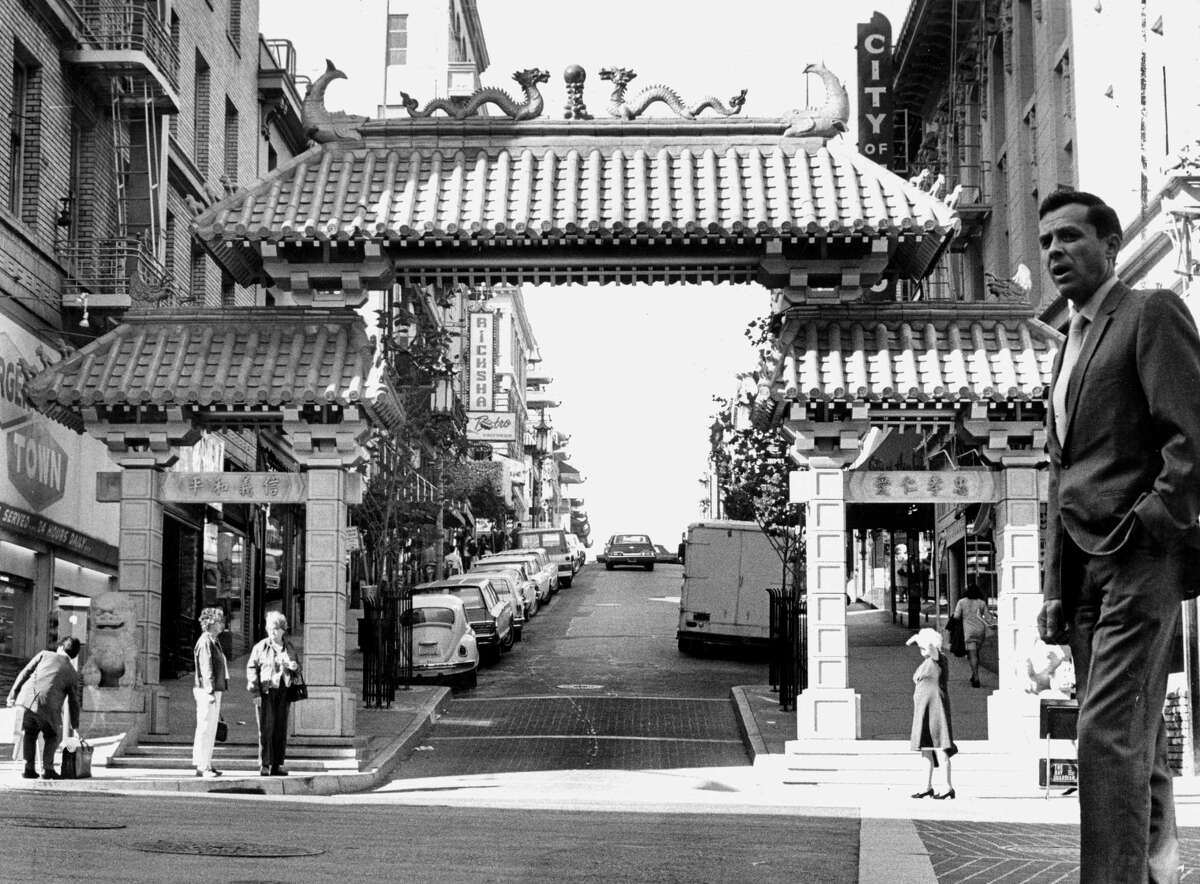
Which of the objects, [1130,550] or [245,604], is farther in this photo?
[245,604]

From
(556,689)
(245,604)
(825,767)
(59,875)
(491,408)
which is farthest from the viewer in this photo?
(491,408)

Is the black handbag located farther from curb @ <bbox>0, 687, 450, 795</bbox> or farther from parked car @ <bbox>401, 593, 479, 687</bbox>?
parked car @ <bbox>401, 593, 479, 687</bbox>

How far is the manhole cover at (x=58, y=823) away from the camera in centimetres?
1104

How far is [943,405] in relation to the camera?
62.7ft

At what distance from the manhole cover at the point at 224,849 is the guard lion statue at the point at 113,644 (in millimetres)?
9197

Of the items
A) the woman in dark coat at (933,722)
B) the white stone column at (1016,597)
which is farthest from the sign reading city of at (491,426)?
the woman in dark coat at (933,722)

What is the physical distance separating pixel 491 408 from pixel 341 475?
7744 centimetres

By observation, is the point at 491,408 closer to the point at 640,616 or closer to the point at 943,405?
the point at 640,616

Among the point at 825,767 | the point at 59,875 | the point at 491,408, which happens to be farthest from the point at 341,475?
the point at 491,408

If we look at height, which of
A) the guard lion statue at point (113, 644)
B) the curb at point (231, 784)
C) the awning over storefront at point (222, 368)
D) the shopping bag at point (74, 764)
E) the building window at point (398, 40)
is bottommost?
the curb at point (231, 784)

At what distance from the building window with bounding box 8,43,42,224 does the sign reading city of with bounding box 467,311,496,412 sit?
6050 centimetres

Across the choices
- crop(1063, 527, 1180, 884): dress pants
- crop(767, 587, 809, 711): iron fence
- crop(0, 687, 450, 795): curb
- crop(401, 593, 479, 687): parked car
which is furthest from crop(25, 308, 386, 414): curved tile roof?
crop(1063, 527, 1180, 884): dress pants

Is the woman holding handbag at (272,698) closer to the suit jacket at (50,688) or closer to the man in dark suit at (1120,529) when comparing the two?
the suit jacket at (50,688)

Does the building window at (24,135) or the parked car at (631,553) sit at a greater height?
the building window at (24,135)
